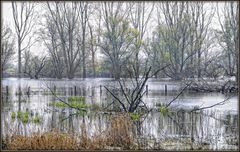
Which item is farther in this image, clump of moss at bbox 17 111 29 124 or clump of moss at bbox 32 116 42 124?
clump of moss at bbox 17 111 29 124

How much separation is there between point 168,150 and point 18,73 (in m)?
44.6

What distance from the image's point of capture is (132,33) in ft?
159

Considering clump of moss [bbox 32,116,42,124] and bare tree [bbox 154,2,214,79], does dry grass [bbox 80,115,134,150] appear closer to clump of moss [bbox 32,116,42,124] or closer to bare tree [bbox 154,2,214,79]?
clump of moss [bbox 32,116,42,124]

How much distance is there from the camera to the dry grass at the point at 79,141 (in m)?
8.68

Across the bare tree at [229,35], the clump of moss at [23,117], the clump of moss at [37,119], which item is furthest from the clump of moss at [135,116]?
the bare tree at [229,35]

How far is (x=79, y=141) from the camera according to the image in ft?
Result: 29.8

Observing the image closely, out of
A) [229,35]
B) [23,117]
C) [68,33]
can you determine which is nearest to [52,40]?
[68,33]

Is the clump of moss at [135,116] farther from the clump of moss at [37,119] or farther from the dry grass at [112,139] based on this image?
the dry grass at [112,139]

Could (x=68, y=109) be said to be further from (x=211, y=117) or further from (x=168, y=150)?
(x=168, y=150)

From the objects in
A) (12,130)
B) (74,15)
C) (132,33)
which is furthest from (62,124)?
(74,15)

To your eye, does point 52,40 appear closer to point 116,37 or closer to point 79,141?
point 116,37

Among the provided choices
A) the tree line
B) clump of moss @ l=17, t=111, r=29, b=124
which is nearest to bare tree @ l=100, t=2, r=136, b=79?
the tree line

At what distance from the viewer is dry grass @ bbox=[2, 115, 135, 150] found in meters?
8.68

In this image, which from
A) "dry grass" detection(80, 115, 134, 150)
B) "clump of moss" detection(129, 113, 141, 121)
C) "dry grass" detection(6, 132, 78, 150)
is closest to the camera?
A: "dry grass" detection(6, 132, 78, 150)
